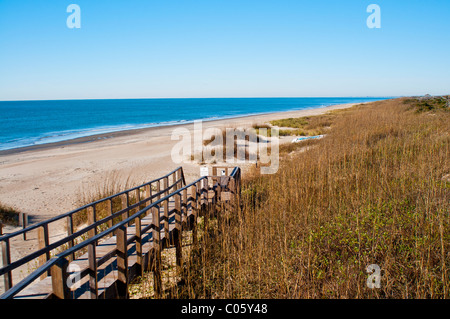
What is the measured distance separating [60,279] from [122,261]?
1068 mm

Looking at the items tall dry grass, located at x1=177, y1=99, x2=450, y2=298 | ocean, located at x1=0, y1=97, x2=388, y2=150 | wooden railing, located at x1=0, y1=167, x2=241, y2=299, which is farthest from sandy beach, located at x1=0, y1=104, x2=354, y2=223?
ocean, located at x1=0, y1=97, x2=388, y2=150

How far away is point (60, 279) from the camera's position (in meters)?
2.83

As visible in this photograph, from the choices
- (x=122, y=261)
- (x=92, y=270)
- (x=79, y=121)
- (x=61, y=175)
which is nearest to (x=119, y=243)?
(x=122, y=261)

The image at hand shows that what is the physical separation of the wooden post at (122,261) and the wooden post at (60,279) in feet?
2.95

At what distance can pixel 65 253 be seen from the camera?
2852 mm

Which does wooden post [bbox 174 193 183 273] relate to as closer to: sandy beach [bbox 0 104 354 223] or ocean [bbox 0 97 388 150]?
sandy beach [bbox 0 104 354 223]

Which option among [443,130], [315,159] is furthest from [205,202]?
[443,130]

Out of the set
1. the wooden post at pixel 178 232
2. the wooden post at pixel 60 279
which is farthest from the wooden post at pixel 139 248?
the wooden post at pixel 60 279

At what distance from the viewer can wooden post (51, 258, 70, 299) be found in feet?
9.20

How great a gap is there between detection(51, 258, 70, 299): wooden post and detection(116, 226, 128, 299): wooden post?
0.90 meters

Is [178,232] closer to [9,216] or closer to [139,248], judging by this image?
[139,248]

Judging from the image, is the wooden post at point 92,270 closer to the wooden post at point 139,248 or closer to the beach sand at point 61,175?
the wooden post at point 139,248

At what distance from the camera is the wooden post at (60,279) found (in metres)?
2.80
